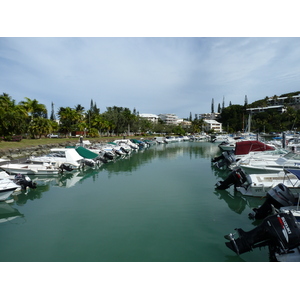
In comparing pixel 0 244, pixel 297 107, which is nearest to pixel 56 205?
pixel 0 244

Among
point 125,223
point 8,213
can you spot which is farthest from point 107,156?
point 125,223

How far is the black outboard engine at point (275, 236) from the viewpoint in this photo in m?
5.67

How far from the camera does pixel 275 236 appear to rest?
580cm

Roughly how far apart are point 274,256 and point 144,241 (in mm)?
4098

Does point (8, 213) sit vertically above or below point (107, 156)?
below

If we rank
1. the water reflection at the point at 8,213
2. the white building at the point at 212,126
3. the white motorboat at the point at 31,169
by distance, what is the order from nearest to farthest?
the water reflection at the point at 8,213 → the white motorboat at the point at 31,169 → the white building at the point at 212,126

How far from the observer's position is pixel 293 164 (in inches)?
567

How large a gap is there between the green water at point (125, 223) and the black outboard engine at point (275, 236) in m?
0.59

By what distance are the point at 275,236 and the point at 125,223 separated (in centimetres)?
567

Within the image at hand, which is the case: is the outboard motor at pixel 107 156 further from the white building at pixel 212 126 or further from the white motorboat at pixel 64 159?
the white building at pixel 212 126

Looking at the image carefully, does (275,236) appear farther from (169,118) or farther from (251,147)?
(169,118)

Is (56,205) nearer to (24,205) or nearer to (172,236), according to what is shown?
(24,205)

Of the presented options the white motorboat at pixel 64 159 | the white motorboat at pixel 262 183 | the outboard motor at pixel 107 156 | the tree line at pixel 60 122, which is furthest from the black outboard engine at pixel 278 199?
the tree line at pixel 60 122

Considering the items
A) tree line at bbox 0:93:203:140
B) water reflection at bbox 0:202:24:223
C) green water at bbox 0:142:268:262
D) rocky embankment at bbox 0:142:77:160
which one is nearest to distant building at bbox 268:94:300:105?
tree line at bbox 0:93:203:140
